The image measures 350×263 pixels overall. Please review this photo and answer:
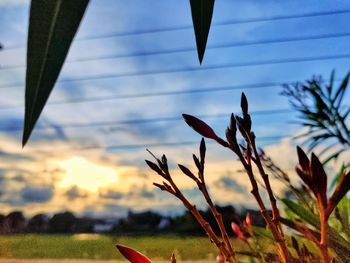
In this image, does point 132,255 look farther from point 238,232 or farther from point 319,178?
point 238,232

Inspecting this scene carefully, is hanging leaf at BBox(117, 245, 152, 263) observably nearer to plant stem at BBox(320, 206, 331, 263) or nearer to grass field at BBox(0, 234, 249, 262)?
plant stem at BBox(320, 206, 331, 263)

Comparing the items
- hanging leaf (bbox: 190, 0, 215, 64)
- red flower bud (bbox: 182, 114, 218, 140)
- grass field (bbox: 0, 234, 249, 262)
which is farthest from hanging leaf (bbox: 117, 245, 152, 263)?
grass field (bbox: 0, 234, 249, 262)

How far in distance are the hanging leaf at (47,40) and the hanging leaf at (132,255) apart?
15 cm

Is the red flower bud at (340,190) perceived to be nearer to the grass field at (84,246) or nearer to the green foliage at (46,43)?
the green foliage at (46,43)

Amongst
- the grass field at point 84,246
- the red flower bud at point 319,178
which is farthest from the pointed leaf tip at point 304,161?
the grass field at point 84,246

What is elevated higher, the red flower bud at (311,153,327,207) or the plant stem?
the red flower bud at (311,153,327,207)

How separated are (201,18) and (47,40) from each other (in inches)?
6.2

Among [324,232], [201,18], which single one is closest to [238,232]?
[201,18]

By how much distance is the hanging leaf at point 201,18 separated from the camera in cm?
53

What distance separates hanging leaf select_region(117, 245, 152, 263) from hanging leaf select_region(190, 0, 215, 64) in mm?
227

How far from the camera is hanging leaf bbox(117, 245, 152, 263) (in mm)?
379

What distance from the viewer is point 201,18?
0.54 meters

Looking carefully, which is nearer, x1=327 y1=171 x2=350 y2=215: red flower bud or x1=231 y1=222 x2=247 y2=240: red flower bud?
x1=327 y1=171 x2=350 y2=215: red flower bud

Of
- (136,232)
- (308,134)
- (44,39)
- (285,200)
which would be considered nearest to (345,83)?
(308,134)
